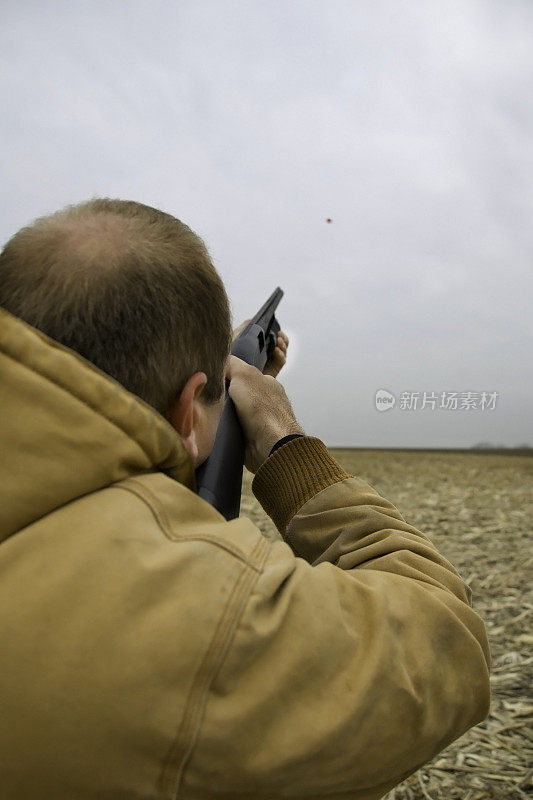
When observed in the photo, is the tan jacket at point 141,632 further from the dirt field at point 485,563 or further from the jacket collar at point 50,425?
the dirt field at point 485,563

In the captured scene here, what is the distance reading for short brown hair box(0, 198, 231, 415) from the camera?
125cm

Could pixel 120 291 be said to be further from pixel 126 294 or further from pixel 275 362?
pixel 275 362

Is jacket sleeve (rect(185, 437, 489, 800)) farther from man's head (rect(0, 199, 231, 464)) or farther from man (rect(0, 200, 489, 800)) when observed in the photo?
man's head (rect(0, 199, 231, 464))

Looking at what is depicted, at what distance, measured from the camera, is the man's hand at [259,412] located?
2045 millimetres

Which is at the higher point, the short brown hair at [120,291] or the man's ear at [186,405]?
the short brown hair at [120,291]

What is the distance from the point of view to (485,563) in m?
7.28

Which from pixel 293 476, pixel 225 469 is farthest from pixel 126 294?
pixel 225 469

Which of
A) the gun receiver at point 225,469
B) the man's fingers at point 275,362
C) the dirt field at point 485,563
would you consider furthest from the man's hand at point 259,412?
the dirt field at point 485,563

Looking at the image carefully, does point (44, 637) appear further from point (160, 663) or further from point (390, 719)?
point (390, 719)

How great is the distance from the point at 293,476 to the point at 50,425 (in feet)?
2.74

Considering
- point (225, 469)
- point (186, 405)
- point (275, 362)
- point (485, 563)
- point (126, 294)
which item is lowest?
point (485, 563)

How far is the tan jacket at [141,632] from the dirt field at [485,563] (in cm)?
265

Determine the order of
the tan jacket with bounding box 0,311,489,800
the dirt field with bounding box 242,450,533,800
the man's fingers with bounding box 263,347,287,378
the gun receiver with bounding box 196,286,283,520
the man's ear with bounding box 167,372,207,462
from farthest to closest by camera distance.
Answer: the dirt field with bounding box 242,450,533,800 → the man's fingers with bounding box 263,347,287,378 → the gun receiver with bounding box 196,286,283,520 → the man's ear with bounding box 167,372,207,462 → the tan jacket with bounding box 0,311,489,800


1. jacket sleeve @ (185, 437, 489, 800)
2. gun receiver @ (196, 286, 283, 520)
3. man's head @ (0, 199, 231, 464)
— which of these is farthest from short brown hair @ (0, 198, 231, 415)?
gun receiver @ (196, 286, 283, 520)
